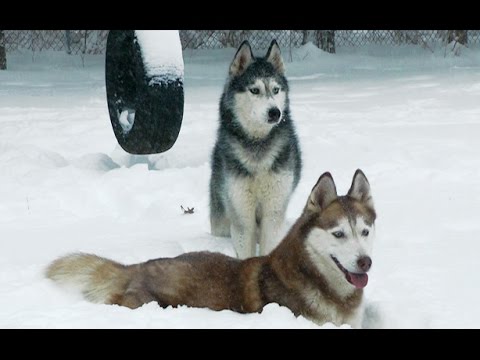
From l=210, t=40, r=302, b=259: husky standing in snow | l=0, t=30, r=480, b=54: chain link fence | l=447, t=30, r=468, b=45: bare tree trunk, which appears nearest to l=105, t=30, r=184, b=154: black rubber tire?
l=210, t=40, r=302, b=259: husky standing in snow

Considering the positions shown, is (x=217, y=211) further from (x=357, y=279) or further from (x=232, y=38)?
(x=232, y=38)

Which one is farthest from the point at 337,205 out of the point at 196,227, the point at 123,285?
the point at 196,227

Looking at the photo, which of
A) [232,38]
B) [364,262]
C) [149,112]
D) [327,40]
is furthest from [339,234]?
[232,38]

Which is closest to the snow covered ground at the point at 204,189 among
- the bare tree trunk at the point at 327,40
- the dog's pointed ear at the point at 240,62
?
the dog's pointed ear at the point at 240,62

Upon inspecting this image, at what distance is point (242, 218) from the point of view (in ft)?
20.4

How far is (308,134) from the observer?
10062 mm

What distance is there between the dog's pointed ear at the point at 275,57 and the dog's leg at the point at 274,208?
73 cm

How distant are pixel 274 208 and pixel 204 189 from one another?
1790mm

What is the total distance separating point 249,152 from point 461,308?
1.94 meters

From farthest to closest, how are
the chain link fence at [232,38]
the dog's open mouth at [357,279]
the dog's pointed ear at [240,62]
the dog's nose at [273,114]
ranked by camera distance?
the chain link fence at [232,38] < the dog's pointed ear at [240,62] < the dog's nose at [273,114] < the dog's open mouth at [357,279]

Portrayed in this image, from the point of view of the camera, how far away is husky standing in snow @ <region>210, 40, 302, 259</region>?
613 centimetres

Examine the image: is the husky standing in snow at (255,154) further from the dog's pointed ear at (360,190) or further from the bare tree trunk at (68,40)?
the bare tree trunk at (68,40)

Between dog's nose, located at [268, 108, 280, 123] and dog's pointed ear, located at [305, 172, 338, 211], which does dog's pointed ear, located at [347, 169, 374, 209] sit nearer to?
dog's pointed ear, located at [305, 172, 338, 211]

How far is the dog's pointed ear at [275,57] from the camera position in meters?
6.18
